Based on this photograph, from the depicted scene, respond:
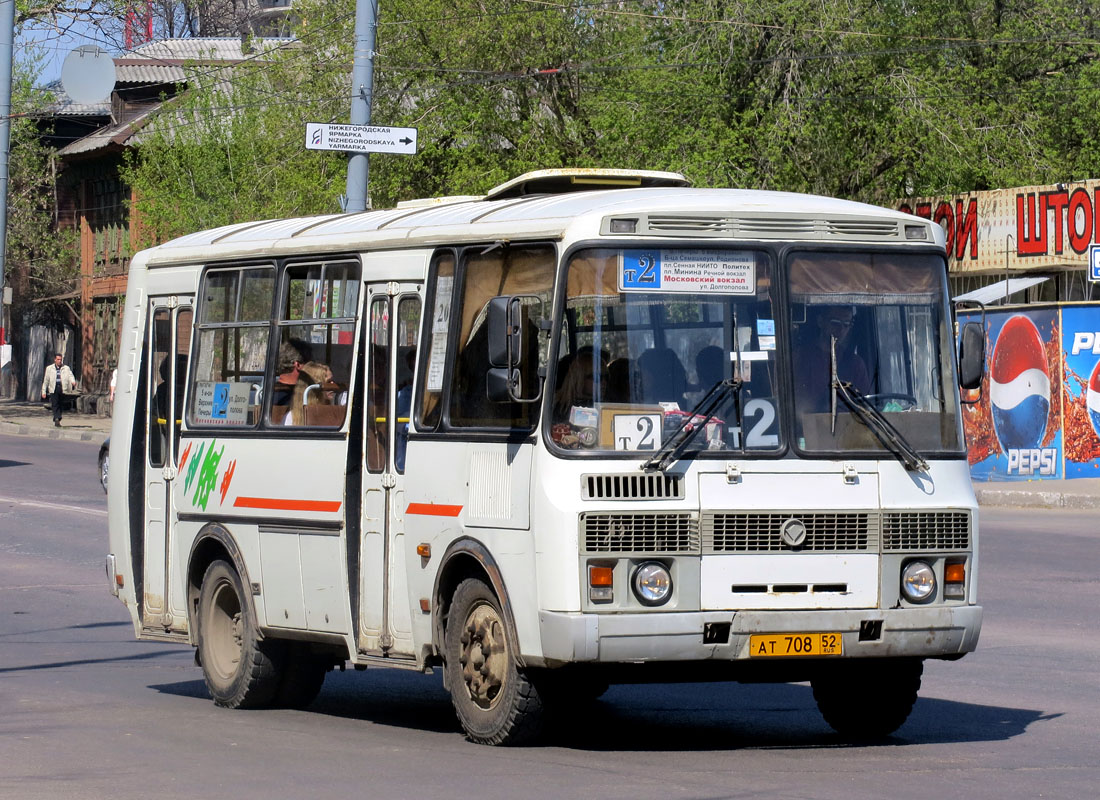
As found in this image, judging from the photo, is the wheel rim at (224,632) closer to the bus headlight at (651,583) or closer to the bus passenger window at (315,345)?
the bus passenger window at (315,345)

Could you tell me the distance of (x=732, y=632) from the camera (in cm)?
827

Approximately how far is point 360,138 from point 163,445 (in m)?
8.74

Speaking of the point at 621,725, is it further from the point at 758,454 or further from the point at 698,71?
the point at 698,71

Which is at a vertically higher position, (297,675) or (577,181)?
(577,181)

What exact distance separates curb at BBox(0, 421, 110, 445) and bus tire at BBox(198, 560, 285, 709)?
102 feet

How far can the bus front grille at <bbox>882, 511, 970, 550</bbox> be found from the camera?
8.57 metres

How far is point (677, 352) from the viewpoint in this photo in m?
8.47

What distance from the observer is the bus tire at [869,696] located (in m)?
9.05

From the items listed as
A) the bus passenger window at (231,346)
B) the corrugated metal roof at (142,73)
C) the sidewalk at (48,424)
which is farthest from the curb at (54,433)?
the bus passenger window at (231,346)

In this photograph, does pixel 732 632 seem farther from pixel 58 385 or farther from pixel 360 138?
pixel 58 385

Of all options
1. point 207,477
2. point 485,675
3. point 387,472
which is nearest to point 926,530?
point 485,675

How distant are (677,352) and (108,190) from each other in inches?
2165

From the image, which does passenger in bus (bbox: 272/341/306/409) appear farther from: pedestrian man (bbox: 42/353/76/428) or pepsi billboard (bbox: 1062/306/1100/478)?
pedestrian man (bbox: 42/353/76/428)

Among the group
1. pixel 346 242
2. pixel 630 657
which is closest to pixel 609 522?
pixel 630 657
